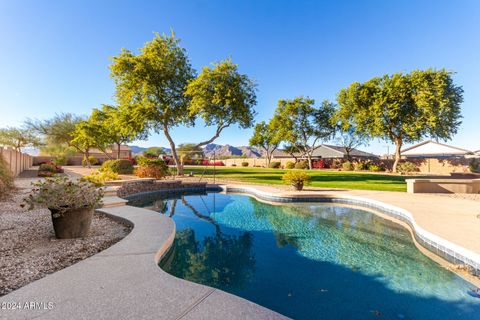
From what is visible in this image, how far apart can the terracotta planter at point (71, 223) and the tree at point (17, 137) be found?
4578 cm

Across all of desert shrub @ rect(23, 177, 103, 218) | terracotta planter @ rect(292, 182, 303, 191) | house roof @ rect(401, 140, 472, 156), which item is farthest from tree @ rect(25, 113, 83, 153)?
house roof @ rect(401, 140, 472, 156)

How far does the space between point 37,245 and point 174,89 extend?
1796 centimetres

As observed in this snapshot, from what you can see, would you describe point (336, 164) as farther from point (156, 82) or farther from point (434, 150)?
point (156, 82)

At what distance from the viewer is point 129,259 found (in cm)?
344

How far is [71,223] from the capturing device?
4.52m

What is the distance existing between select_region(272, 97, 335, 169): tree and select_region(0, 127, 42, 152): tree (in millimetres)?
41080

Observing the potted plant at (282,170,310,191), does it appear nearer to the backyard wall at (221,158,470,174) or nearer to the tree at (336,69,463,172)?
the tree at (336,69,463,172)

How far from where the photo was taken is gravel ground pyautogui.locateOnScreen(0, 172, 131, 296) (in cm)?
314

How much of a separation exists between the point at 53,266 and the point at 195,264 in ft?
7.15

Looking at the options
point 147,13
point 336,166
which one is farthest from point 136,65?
point 336,166

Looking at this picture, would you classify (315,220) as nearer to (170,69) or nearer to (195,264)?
(195,264)

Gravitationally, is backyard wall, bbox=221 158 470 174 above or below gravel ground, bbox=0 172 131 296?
above

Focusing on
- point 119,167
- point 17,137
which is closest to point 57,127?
point 17,137

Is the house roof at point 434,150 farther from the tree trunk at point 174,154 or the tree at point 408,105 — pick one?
the tree trunk at point 174,154
